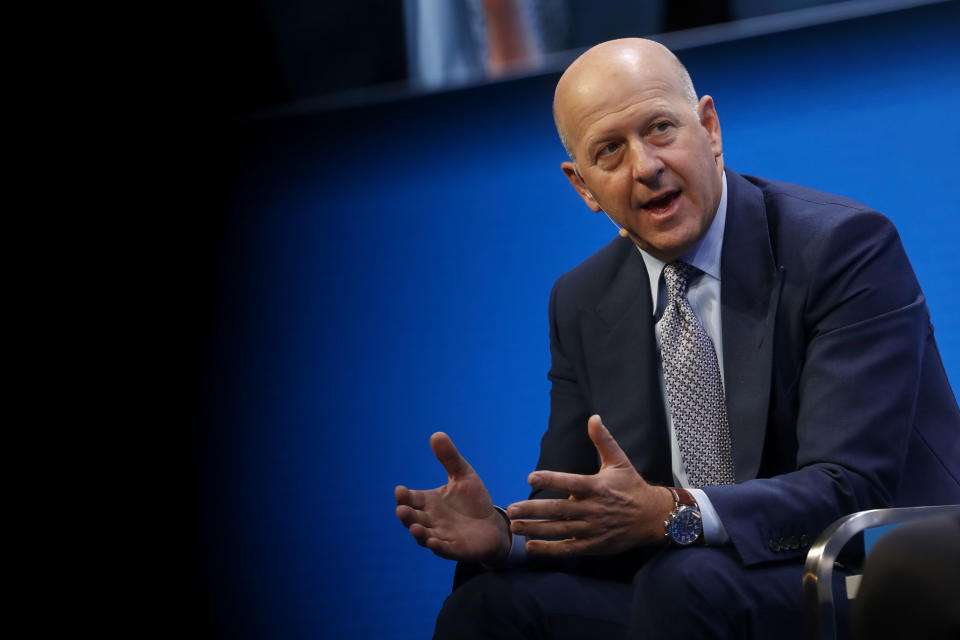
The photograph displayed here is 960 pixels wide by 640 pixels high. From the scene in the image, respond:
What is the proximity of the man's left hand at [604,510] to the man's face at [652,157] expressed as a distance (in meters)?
0.45

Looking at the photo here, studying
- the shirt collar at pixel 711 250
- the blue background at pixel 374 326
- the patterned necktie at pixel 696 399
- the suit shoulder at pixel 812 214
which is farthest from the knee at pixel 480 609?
the blue background at pixel 374 326

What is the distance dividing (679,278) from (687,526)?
1.59 feet

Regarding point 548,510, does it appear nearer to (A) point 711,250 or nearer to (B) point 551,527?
(B) point 551,527

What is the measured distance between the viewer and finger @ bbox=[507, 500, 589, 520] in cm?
141

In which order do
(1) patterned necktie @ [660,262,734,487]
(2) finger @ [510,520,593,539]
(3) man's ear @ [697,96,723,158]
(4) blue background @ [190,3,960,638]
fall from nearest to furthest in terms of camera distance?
→ (2) finger @ [510,520,593,539] < (1) patterned necktie @ [660,262,734,487] < (3) man's ear @ [697,96,723,158] < (4) blue background @ [190,3,960,638]

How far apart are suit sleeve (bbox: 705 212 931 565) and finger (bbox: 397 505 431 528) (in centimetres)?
44

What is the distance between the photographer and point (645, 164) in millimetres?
1698

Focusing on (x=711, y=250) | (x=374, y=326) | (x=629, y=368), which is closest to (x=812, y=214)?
(x=711, y=250)

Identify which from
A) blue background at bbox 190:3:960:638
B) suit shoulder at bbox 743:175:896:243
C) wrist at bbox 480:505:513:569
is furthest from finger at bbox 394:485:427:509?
blue background at bbox 190:3:960:638

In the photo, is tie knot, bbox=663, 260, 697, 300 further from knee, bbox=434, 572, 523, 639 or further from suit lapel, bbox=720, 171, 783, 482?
knee, bbox=434, 572, 523, 639

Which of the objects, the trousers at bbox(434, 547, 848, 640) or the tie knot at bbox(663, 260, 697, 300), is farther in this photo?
the tie knot at bbox(663, 260, 697, 300)

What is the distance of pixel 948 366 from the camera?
254 cm

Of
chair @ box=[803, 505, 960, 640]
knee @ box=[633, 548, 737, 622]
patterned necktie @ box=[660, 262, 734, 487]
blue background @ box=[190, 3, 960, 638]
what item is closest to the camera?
chair @ box=[803, 505, 960, 640]

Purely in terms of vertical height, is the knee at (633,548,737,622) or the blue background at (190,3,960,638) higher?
the blue background at (190,3,960,638)
